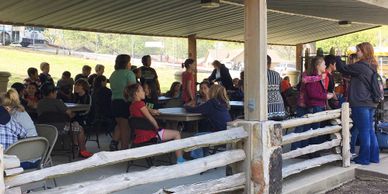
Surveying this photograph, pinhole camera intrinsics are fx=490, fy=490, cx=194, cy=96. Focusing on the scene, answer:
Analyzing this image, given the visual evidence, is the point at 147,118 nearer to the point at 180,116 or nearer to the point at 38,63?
the point at 180,116

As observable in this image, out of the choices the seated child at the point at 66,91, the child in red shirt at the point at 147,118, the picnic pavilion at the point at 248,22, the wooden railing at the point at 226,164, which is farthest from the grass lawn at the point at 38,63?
the wooden railing at the point at 226,164

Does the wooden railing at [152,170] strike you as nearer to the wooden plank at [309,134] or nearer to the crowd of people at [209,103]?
the wooden plank at [309,134]

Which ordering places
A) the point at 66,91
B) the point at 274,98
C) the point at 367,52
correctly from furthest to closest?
the point at 66,91, the point at 274,98, the point at 367,52

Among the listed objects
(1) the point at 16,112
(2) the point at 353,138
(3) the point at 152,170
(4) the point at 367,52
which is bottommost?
(2) the point at 353,138

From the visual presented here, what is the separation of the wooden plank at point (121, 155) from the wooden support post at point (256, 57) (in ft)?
0.89

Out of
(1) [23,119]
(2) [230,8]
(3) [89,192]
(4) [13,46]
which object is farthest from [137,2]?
(4) [13,46]

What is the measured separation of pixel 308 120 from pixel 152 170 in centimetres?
246

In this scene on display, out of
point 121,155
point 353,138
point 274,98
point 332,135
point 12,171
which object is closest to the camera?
point 12,171

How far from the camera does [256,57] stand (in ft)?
15.1

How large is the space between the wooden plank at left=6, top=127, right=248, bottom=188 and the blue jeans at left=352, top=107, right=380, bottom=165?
7.73 feet

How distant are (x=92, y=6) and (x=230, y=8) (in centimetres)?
273

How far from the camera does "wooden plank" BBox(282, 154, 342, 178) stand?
5.32m

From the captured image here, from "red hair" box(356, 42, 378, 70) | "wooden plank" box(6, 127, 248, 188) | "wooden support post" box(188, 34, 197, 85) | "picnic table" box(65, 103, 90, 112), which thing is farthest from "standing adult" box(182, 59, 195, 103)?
"wooden support post" box(188, 34, 197, 85)

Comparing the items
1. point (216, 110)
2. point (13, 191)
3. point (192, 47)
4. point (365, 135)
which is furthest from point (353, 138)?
point (192, 47)
